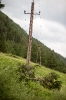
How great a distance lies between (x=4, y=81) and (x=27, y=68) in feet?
32.3

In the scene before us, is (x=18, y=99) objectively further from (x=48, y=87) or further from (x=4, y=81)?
(x=48, y=87)

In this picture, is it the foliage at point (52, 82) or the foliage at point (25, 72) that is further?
the foliage at point (52, 82)

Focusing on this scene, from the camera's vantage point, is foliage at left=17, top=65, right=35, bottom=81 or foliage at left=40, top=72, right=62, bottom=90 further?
foliage at left=40, top=72, right=62, bottom=90

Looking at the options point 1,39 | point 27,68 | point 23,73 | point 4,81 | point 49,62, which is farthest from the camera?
point 49,62

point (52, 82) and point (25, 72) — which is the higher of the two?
point (25, 72)

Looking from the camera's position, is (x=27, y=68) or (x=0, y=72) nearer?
(x=0, y=72)

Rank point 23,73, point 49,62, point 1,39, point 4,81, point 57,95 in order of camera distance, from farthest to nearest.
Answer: point 49,62, point 1,39, point 23,73, point 57,95, point 4,81

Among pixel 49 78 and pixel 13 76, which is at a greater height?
pixel 13 76

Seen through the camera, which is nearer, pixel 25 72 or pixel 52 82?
pixel 52 82

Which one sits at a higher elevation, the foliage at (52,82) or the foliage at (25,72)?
the foliage at (25,72)

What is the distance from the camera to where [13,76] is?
20.6 m

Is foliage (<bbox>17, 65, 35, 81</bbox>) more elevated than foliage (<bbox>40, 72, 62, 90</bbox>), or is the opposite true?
foliage (<bbox>17, 65, 35, 81</bbox>)

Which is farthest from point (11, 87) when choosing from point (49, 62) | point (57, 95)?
point (49, 62)

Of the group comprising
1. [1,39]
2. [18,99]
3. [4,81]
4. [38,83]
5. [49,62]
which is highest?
[4,81]
